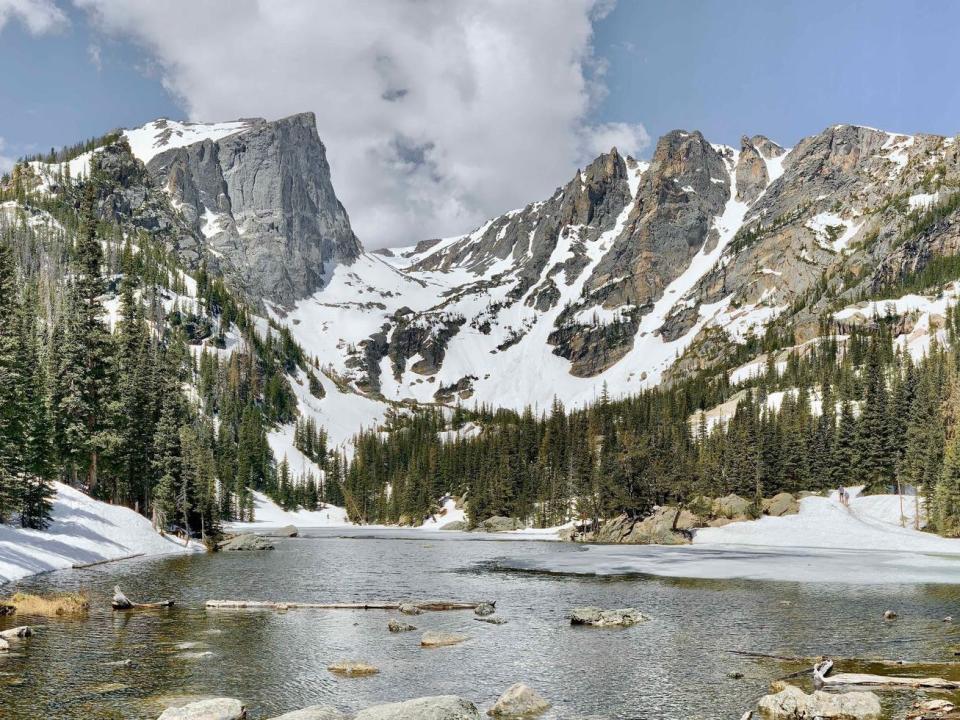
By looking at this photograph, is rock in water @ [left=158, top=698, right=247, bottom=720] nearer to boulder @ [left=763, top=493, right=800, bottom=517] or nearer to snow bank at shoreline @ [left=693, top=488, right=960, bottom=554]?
snow bank at shoreline @ [left=693, top=488, right=960, bottom=554]

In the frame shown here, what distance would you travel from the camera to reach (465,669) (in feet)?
80.8

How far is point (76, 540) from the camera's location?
184 feet

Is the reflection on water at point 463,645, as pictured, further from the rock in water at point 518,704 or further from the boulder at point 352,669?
the rock in water at point 518,704

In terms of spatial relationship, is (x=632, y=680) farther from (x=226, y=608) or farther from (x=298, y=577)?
(x=298, y=577)

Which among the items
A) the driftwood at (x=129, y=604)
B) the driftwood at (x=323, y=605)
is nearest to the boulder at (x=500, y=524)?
the driftwood at (x=323, y=605)

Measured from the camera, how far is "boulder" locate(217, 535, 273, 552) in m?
81.9

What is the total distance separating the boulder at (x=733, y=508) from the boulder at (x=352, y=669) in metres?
95.3

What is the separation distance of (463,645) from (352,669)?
6.15 m

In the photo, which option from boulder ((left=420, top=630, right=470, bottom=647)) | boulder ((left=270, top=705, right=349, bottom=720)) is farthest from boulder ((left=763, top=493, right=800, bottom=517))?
boulder ((left=270, top=705, right=349, bottom=720))

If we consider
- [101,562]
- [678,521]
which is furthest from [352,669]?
[678,521]

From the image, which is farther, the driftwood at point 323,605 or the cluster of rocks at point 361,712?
the driftwood at point 323,605

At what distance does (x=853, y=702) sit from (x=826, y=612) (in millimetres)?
19618

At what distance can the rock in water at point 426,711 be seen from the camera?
669 inches

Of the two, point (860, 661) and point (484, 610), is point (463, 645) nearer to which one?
point (484, 610)
